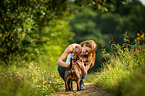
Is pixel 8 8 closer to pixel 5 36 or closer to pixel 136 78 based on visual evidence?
pixel 5 36

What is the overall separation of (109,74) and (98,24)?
24.2 m

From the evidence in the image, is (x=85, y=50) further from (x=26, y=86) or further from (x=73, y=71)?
(x=26, y=86)

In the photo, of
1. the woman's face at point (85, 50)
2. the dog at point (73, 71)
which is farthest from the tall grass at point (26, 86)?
the woman's face at point (85, 50)

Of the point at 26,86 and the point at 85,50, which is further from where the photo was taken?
the point at 85,50

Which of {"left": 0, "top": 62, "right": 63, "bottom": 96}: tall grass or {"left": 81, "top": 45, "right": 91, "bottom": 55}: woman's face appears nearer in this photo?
{"left": 0, "top": 62, "right": 63, "bottom": 96}: tall grass

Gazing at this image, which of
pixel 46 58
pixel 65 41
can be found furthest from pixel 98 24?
pixel 46 58

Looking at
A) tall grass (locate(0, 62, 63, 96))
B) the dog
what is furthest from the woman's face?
tall grass (locate(0, 62, 63, 96))

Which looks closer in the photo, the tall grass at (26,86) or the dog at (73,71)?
the tall grass at (26,86)

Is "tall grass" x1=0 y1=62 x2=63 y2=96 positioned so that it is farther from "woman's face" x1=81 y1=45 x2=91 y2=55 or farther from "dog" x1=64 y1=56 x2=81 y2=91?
"woman's face" x1=81 y1=45 x2=91 y2=55

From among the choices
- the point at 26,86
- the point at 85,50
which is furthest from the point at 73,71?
the point at 26,86

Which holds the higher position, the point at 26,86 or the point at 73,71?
the point at 73,71

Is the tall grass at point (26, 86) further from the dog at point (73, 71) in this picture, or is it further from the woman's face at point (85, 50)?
the woman's face at point (85, 50)

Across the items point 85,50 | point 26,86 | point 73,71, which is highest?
point 85,50

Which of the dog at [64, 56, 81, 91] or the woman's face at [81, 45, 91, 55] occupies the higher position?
the woman's face at [81, 45, 91, 55]
